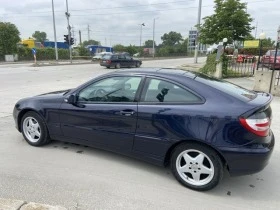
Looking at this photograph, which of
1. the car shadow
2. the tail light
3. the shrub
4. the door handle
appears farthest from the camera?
the shrub

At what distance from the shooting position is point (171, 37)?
12025 cm

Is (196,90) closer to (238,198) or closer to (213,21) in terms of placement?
(238,198)

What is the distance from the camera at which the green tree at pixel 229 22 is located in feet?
65.6

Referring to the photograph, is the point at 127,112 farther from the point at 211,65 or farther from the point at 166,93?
the point at 211,65

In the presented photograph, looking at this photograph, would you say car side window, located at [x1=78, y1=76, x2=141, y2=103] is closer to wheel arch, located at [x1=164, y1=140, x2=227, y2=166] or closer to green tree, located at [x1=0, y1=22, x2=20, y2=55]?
wheel arch, located at [x1=164, y1=140, x2=227, y2=166]

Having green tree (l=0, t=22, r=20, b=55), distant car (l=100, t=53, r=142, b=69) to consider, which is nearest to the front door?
distant car (l=100, t=53, r=142, b=69)

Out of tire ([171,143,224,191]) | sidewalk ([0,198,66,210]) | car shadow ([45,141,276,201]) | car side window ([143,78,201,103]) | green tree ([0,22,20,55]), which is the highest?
green tree ([0,22,20,55])

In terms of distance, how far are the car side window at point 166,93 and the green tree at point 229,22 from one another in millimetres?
18222

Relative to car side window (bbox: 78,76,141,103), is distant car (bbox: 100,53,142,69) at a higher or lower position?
lower

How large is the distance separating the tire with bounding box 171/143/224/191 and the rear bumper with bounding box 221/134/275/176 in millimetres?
137

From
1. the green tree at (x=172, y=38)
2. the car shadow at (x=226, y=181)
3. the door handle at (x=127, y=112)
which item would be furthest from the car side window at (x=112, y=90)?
the green tree at (x=172, y=38)

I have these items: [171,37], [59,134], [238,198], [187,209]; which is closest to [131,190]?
[187,209]

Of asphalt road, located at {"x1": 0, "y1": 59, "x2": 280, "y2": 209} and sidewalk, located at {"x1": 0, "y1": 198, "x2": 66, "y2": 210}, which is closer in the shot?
sidewalk, located at {"x1": 0, "y1": 198, "x2": 66, "y2": 210}

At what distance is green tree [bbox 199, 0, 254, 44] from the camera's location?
65.6 ft
